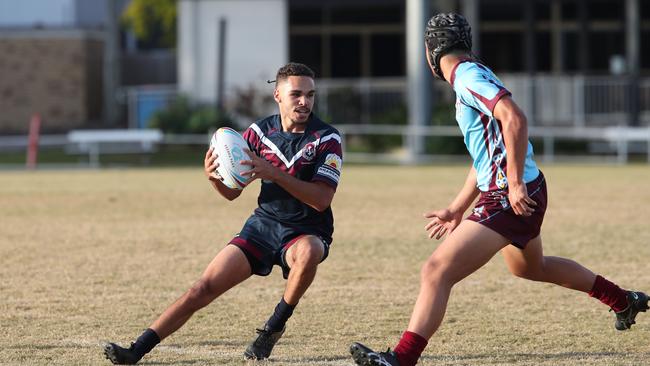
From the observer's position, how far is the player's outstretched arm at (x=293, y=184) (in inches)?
259

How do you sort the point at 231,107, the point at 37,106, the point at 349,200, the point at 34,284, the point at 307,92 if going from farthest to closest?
the point at 37,106 < the point at 231,107 < the point at 349,200 < the point at 34,284 < the point at 307,92

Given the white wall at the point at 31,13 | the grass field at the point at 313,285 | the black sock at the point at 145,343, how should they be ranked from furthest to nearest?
the white wall at the point at 31,13, the grass field at the point at 313,285, the black sock at the point at 145,343

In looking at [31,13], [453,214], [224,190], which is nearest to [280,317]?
[224,190]

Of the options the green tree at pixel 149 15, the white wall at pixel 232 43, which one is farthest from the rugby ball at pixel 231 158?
the green tree at pixel 149 15

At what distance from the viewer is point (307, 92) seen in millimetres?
6879

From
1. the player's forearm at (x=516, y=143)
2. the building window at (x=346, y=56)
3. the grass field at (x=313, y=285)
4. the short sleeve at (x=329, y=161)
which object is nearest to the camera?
the player's forearm at (x=516, y=143)

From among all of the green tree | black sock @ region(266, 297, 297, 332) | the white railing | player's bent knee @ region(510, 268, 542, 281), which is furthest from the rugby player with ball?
the green tree

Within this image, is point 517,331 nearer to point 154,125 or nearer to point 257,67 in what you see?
point 154,125

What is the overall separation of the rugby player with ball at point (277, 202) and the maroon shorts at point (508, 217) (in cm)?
88

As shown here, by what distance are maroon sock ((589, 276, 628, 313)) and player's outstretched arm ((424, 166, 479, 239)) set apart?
3.05 feet

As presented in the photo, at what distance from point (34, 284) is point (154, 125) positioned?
1935cm

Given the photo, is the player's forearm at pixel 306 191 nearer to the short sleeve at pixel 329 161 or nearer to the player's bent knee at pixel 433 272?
the short sleeve at pixel 329 161

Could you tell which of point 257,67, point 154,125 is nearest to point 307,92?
point 154,125

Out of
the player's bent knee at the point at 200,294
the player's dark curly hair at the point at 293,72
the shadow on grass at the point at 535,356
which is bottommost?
the shadow on grass at the point at 535,356
